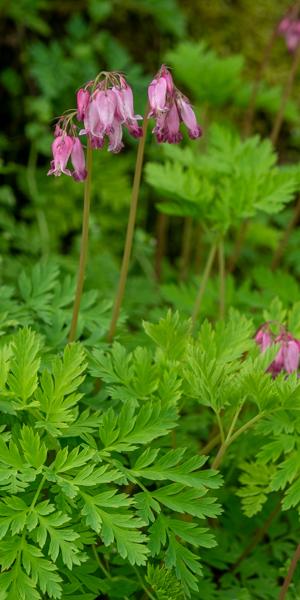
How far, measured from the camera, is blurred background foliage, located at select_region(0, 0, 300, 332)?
3.81 m

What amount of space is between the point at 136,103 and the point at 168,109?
6.94ft

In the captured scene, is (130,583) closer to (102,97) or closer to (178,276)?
(102,97)

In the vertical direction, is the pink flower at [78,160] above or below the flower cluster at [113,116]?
below

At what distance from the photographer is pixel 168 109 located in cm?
197

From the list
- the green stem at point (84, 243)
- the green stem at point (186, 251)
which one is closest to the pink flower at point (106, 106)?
the green stem at point (84, 243)

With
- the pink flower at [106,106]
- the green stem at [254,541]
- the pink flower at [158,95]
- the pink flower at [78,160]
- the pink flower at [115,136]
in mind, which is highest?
the pink flower at [158,95]

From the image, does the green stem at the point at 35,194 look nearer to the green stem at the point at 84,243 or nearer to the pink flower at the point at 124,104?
the green stem at the point at 84,243

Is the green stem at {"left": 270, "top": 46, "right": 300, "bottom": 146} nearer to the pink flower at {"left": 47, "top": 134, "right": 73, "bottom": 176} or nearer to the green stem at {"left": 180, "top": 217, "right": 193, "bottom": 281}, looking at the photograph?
the green stem at {"left": 180, "top": 217, "right": 193, "bottom": 281}

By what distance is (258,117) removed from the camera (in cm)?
467

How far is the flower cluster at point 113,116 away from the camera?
184 cm

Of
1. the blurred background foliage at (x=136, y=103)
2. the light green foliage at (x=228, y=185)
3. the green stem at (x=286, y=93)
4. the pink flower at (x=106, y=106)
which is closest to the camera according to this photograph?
the pink flower at (x=106, y=106)

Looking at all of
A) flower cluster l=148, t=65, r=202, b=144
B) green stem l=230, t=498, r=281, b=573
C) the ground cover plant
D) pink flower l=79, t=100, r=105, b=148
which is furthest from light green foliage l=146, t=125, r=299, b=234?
green stem l=230, t=498, r=281, b=573

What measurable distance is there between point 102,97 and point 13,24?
261 cm

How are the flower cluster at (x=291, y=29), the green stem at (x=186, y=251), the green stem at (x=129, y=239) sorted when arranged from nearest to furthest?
the green stem at (x=129, y=239)
the flower cluster at (x=291, y=29)
the green stem at (x=186, y=251)
